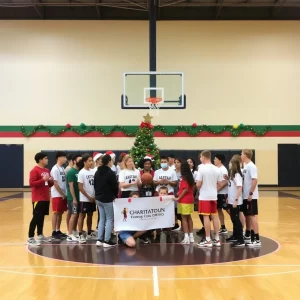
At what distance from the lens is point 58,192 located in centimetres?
834

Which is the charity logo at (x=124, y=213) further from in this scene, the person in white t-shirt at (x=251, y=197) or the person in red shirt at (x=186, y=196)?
the person in white t-shirt at (x=251, y=197)

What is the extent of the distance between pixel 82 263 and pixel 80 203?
75.8 inches

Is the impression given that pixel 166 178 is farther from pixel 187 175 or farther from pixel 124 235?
pixel 124 235

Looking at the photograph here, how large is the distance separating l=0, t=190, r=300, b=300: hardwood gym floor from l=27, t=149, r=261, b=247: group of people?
16.7 inches

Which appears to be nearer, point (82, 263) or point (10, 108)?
point (82, 263)

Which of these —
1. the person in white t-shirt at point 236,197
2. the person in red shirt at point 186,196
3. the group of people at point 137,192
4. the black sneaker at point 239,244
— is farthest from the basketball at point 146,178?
the black sneaker at point 239,244

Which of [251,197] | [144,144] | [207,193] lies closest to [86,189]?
[207,193]

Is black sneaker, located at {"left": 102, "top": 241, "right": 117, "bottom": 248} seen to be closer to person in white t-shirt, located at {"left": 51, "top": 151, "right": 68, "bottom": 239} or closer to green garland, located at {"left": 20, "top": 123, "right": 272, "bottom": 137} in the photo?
person in white t-shirt, located at {"left": 51, "top": 151, "right": 68, "bottom": 239}

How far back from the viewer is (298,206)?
1427 centimetres

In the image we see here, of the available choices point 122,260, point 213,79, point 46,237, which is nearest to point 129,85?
point 213,79

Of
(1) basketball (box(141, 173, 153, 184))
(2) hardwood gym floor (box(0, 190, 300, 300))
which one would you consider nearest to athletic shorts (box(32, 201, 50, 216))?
(2) hardwood gym floor (box(0, 190, 300, 300))

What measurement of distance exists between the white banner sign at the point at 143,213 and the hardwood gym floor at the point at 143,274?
47 centimetres

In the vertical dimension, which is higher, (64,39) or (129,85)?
(64,39)

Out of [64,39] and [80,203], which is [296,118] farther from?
[80,203]
